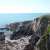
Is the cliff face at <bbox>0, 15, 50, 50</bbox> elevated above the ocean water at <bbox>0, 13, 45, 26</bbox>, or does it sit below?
below

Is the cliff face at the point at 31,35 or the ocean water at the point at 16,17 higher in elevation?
the ocean water at the point at 16,17

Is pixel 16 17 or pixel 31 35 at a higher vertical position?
pixel 16 17

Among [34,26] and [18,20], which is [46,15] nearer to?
[34,26]
